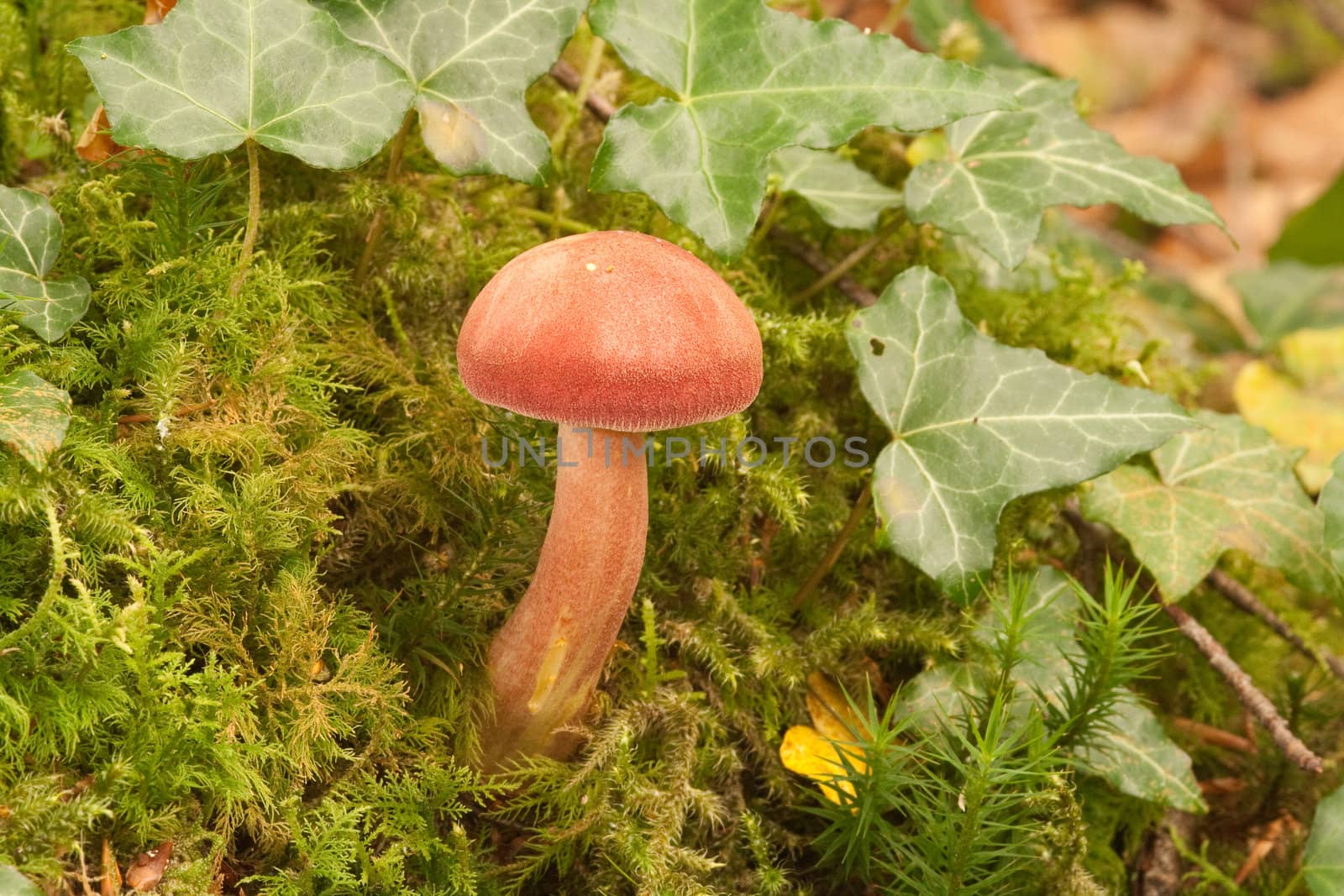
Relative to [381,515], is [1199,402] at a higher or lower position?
lower

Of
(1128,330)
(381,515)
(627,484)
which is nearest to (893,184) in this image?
(1128,330)

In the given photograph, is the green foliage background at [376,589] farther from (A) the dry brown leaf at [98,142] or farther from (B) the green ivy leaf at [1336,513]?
(B) the green ivy leaf at [1336,513]

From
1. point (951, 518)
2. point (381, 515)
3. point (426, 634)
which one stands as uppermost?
point (951, 518)

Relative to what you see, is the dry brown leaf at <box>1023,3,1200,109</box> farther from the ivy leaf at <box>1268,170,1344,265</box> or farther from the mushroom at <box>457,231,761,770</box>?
the mushroom at <box>457,231,761,770</box>

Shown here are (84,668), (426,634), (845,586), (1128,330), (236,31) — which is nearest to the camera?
(84,668)

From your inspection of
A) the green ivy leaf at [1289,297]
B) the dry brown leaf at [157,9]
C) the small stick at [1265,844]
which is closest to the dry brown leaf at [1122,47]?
the green ivy leaf at [1289,297]

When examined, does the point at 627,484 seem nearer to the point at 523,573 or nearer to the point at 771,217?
the point at 523,573

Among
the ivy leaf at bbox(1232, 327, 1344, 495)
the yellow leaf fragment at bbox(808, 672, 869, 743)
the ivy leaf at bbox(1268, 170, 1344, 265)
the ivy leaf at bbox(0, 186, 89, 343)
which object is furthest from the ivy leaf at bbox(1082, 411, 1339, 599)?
the ivy leaf at bbox(1268, 170, 1344, 265)
